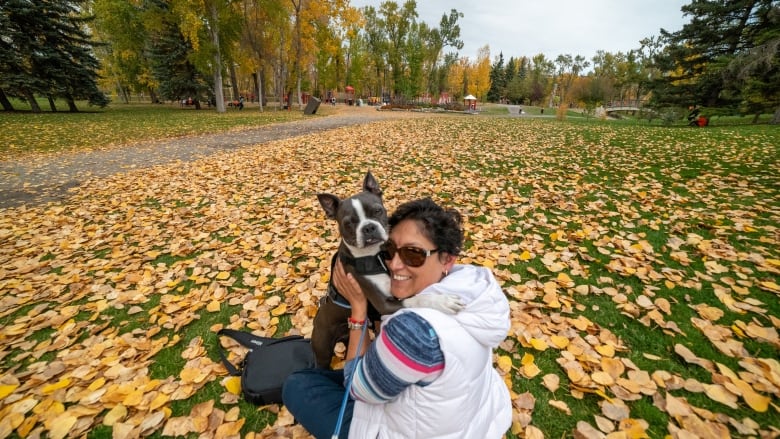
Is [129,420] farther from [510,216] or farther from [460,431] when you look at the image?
[510,216]

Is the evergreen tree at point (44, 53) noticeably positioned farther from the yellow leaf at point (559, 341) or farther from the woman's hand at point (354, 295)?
the yellow leaf at point (559, 341)

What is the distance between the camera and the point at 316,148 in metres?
12.7

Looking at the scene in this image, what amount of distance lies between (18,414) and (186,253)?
2853mm

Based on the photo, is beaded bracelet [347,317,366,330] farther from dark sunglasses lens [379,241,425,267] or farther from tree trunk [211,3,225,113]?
tree trunk [211,3,225,113]

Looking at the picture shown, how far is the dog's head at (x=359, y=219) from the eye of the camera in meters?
2.62

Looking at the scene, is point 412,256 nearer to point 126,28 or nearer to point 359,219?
point 359,219

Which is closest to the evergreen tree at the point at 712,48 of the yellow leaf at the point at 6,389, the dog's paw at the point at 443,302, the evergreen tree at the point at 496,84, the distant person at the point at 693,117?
the distant person at the point at 693,117

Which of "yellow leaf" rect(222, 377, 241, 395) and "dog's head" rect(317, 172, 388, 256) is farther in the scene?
"yellow leaf" rect(222, 377, 241, 395)

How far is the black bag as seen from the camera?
2.67 metres

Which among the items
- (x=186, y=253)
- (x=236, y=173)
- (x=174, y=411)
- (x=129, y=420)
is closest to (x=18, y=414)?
(x=129, y=420)

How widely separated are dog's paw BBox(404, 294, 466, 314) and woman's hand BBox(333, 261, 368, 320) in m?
0.80

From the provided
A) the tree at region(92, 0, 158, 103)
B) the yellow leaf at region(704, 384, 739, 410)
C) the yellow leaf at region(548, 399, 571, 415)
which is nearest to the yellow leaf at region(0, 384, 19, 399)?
the yellow leaf at region(548, 399, 571, 415)

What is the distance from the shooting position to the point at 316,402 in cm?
209

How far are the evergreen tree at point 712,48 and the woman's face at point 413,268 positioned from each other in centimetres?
2880
